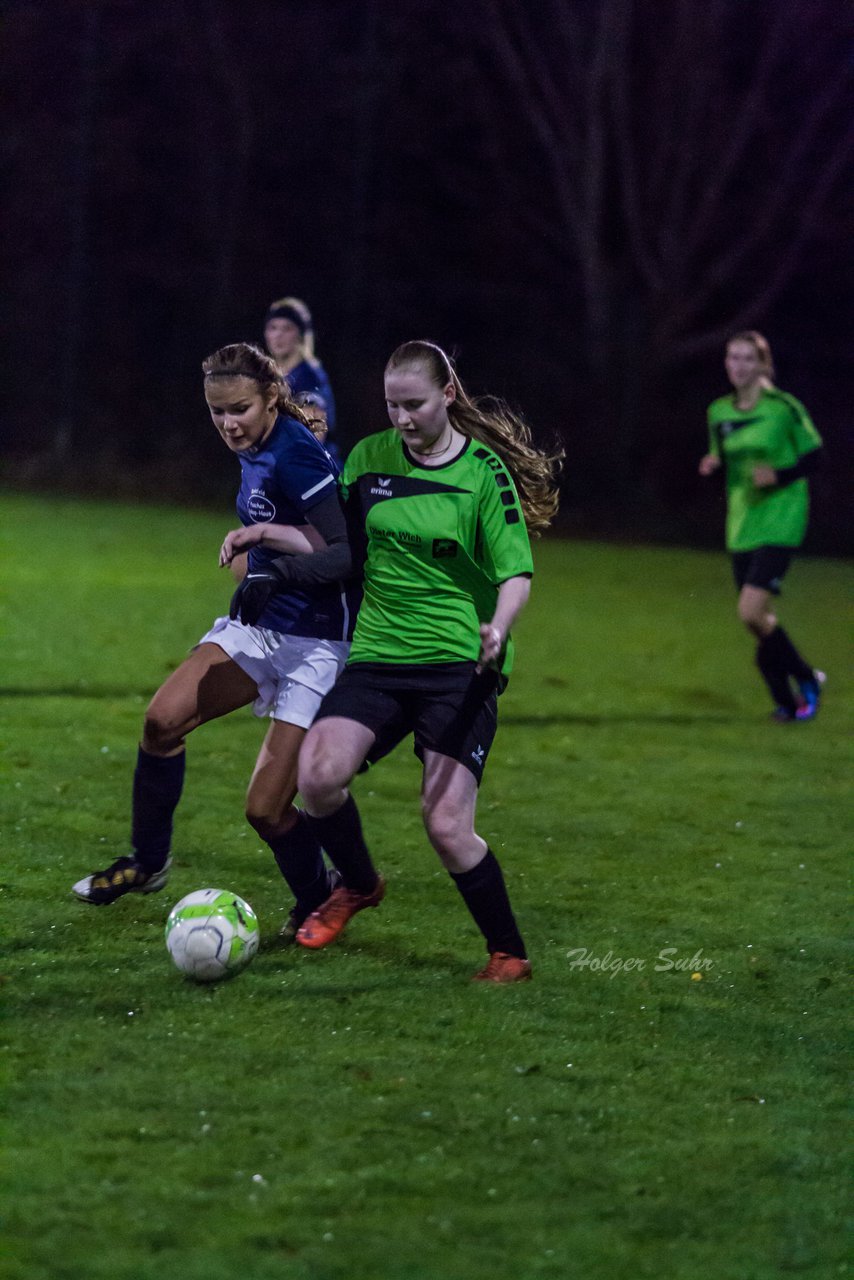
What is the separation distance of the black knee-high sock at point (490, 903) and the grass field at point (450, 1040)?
0.51ft

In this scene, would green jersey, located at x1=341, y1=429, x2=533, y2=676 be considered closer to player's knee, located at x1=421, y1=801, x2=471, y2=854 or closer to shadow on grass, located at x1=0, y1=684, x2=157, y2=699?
player's knee, located at x1=421, y1=801, x2=471, y2=854

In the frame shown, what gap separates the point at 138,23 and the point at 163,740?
26.1m

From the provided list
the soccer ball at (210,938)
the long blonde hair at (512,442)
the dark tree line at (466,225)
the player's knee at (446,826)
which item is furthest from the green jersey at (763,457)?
the dark tree line at (466,225)

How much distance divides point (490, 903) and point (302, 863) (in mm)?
717

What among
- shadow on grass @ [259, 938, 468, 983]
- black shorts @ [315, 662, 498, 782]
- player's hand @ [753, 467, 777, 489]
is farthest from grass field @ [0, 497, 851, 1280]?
player's hand @ [753, 467, 777, 489]

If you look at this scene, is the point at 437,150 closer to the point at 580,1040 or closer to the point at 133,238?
the point at 133,238

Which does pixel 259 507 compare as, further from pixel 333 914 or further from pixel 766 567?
pixel 766 567

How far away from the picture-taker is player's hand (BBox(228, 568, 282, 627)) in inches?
199

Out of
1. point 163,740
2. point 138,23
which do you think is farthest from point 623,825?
point 138,23

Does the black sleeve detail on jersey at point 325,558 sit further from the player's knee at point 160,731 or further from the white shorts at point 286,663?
the player's knee at point 160,731

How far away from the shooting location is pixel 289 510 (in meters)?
5.29

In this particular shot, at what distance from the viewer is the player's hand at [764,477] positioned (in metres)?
10.1

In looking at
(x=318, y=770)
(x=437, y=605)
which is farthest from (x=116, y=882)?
(x=437, y=605)

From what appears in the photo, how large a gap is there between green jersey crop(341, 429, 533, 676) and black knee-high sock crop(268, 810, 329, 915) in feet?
2.05
